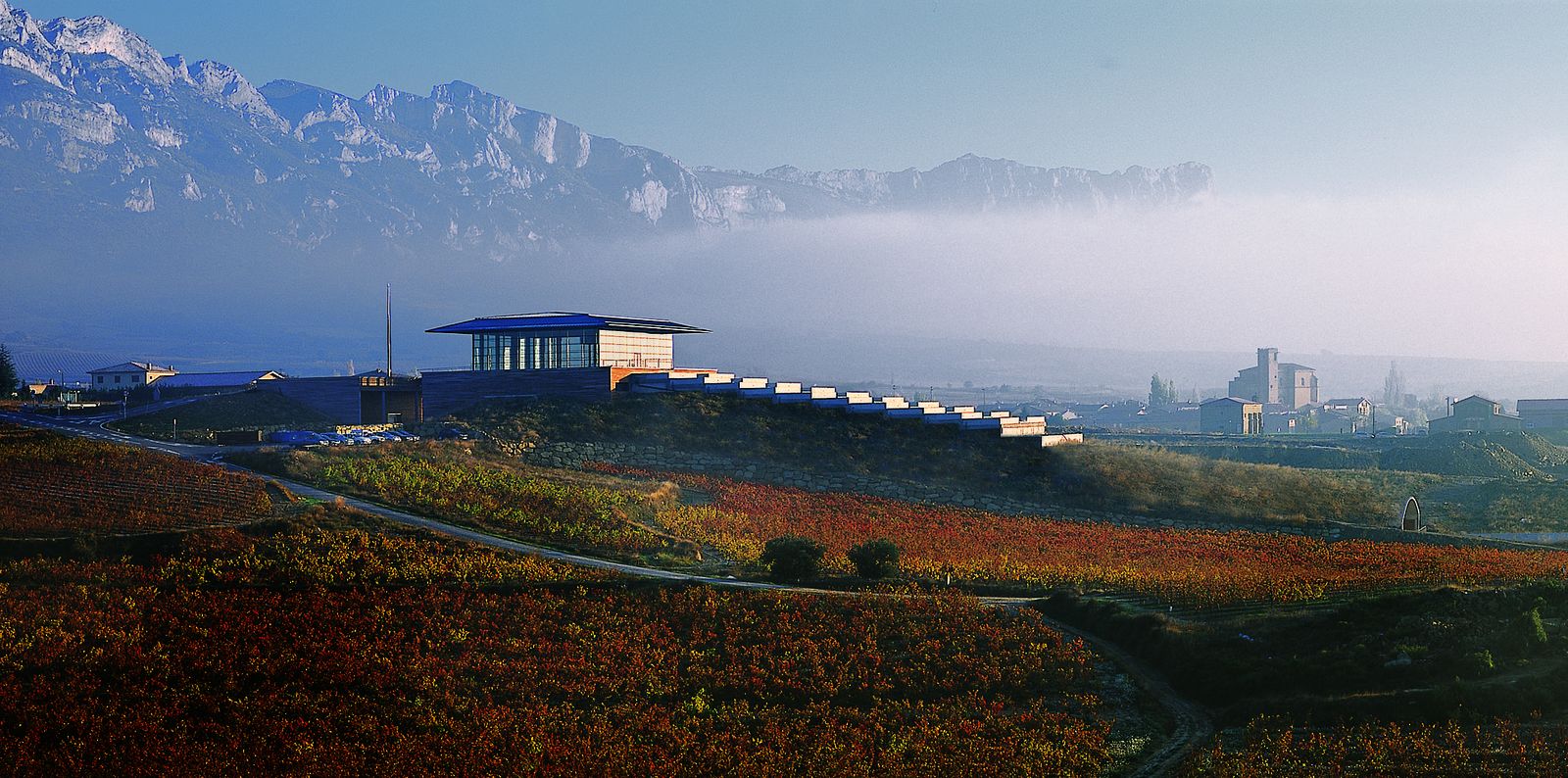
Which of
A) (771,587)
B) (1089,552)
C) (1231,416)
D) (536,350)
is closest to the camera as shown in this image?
(771,587)

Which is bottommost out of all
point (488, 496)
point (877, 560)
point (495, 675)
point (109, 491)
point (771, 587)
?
point (495, 675)

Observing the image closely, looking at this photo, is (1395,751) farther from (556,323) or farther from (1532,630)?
(556,323)

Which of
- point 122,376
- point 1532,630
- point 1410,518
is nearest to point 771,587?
point 1532,630

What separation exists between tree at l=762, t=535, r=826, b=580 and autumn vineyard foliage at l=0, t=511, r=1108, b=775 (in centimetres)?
330

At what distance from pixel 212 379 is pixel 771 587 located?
80891 mm

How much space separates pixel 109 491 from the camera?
30.0 m

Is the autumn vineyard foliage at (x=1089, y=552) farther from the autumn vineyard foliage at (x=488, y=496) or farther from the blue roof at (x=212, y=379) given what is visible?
the blue roof at (x=212, y=379)

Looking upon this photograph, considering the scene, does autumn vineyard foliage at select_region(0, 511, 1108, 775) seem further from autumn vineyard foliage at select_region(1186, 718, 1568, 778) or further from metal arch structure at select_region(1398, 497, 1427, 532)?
metal arch structure at select_region(1398, 497, 1427, 532)

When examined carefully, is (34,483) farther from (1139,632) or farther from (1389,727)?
(1389,727)

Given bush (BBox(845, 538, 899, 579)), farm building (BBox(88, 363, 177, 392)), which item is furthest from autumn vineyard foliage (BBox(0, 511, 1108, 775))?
farm building (BBox(88, 363, 177, 392))

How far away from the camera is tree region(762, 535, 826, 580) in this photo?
1067 inches

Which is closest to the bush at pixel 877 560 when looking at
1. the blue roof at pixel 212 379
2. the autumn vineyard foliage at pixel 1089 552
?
the autumn vineyard foliage at pixel 1089 552

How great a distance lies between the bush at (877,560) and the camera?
27250 millimetres

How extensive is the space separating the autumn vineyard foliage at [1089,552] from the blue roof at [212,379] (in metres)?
56.8
